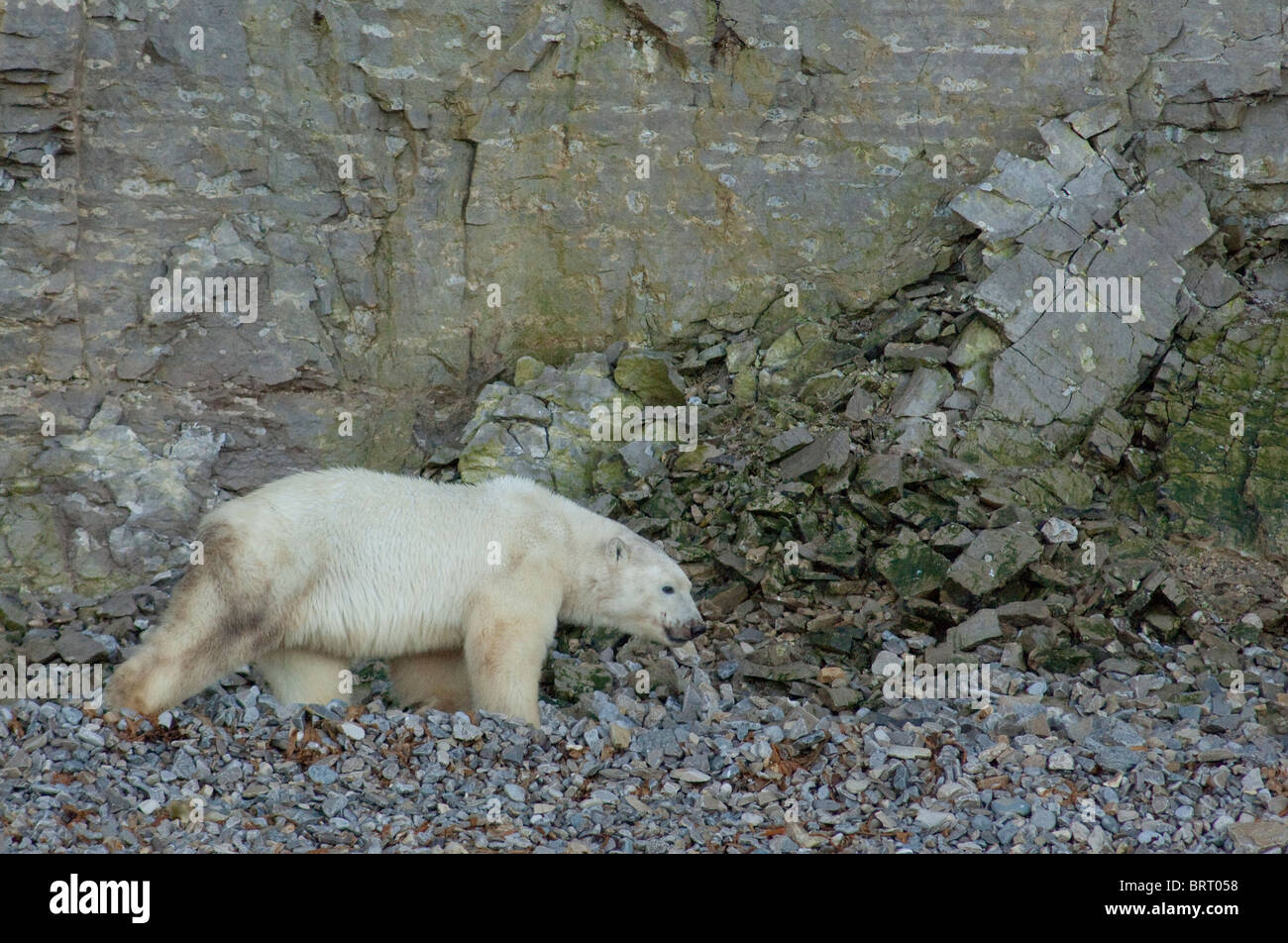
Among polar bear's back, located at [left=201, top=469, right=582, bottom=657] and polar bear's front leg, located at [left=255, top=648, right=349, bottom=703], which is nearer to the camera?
polar bear's back, located at [left=201, top=469, right=582, bottom=657]

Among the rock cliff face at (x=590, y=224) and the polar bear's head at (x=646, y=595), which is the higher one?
the rock cliff face at (x=590, y=224)

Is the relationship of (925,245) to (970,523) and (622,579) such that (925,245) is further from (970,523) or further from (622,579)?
(622,579)

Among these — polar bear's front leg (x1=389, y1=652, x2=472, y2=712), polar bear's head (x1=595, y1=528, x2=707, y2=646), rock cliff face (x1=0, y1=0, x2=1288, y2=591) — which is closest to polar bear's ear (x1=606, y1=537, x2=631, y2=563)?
polar bear's head (x1=595, y1=528, x2=707, y2=646)

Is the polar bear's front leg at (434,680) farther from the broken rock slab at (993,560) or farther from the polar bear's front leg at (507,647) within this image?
the broken rock slab at (993,560)

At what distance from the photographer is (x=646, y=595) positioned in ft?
34.6

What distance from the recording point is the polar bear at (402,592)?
895 centimetres

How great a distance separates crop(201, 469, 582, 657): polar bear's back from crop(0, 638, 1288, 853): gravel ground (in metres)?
0.81

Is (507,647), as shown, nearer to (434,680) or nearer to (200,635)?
(434,680)

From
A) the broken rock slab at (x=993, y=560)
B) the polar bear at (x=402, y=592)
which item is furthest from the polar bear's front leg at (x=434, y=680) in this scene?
the broken rock slab at (x=993, y=560)

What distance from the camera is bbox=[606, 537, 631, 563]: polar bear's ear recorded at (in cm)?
1052

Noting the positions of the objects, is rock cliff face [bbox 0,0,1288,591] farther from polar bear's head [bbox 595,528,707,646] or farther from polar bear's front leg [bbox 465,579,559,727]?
polar bear's front leg [bbox 465,579,559,727]

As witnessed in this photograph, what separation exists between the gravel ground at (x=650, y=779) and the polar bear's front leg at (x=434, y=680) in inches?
39.8

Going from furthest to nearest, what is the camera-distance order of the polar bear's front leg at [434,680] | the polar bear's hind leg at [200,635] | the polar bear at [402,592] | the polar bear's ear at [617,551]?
the polar bear's ear at [617,551], the polar bear's front leg at [434,680], the polar bear at [402,592], the polar bear's hind leg at [200,635]

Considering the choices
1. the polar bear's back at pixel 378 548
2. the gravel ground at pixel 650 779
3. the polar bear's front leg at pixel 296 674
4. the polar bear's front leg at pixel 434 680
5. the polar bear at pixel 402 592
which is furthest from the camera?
the polar bear's front leg at pixel 434 680
